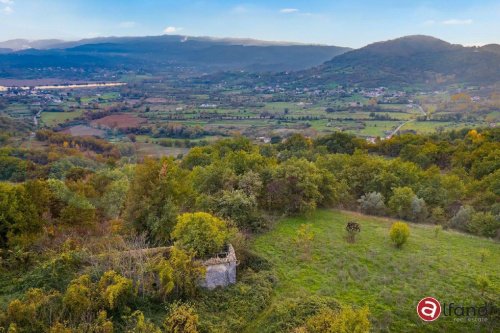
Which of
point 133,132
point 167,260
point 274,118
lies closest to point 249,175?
point 167,260

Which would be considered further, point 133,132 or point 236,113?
point 236,113

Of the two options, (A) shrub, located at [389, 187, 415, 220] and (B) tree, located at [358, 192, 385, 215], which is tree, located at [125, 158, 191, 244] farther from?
(A) shrub, located at [389, 187, 415, 220]

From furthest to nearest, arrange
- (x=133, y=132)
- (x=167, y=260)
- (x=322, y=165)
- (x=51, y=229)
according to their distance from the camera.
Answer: (x=133, y=132) < (x=322, y=165) < (x=51, y=229) < (x=167, y=260)

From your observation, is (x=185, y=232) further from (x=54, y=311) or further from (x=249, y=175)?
(x=249, y=175)

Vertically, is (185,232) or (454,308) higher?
(185,232)

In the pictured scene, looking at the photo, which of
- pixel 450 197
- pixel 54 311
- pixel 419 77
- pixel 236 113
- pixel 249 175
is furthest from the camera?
pixel 419 77

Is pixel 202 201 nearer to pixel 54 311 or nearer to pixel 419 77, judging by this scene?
pixel 54 311

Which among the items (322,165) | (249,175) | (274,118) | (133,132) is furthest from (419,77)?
(249,175)

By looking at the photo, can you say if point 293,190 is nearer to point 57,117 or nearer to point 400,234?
point 400,234
